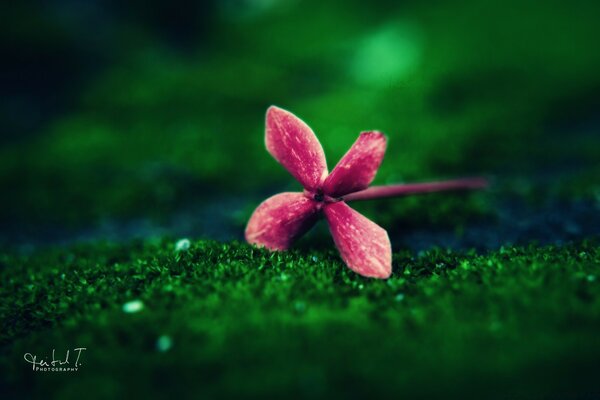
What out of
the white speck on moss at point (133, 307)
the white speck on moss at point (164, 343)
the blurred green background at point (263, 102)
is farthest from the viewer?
the blurred green background at point (263, 102)

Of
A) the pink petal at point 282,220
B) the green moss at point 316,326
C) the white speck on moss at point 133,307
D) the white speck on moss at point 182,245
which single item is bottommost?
the green moss at point 316,326

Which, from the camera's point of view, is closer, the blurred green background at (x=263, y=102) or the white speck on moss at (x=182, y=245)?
the white speck on moss at (x=182, y=245)

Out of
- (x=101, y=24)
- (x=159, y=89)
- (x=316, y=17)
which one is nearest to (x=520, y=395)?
(x=159, y=89)

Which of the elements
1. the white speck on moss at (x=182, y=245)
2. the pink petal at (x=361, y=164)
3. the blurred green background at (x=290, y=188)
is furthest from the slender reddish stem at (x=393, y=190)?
the white speck on moss at (x=182, y=245)

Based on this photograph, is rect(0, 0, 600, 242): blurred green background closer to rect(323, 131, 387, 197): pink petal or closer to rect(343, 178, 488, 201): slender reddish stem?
rect(343, 178, 488, 201): slender reddish stem

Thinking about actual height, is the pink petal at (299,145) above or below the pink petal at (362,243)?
above

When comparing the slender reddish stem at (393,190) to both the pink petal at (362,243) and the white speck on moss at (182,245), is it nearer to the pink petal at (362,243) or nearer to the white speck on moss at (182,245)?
the pink petal at (362,243)

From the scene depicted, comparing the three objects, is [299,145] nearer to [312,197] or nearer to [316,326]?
[312,197]
